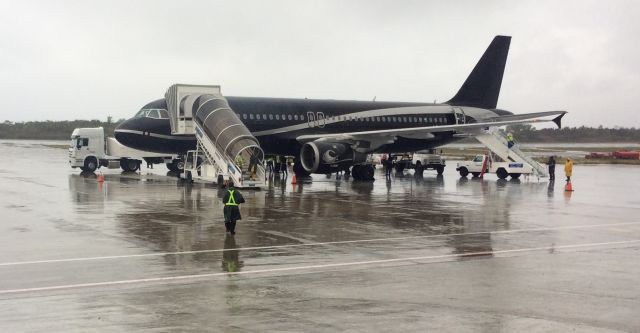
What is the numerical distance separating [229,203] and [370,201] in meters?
10.2

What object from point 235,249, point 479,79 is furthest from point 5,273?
point 479,79

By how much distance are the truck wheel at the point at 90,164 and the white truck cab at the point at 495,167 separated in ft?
74.0

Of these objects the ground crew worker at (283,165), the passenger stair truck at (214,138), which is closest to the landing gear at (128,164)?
the ground crew worker at (283,165)

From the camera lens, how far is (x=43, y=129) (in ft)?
511

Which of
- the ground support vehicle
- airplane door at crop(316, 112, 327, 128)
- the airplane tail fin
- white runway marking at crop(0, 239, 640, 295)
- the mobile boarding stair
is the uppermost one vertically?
the airplane tail fin

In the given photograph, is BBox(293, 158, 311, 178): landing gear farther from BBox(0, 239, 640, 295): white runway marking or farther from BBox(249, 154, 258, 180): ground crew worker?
BBox(0, 239, 640, 295): white runway marking

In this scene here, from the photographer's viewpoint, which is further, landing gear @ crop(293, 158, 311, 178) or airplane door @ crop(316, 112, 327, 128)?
airplane door @ crop(316, 112, 327, 128)

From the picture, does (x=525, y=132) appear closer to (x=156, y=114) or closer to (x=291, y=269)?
(x=156, y=114)

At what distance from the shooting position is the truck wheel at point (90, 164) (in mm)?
44750

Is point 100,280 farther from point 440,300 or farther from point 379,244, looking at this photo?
point 379,244

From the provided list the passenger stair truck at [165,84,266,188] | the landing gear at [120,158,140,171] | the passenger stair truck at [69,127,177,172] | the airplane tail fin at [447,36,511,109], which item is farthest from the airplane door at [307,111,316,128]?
the landing gear at [120,158,140,171]

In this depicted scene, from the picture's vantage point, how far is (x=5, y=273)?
1262cm

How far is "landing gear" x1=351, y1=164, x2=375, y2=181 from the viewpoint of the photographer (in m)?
39.7

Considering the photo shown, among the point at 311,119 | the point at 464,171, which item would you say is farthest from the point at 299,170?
the point at 464,171
